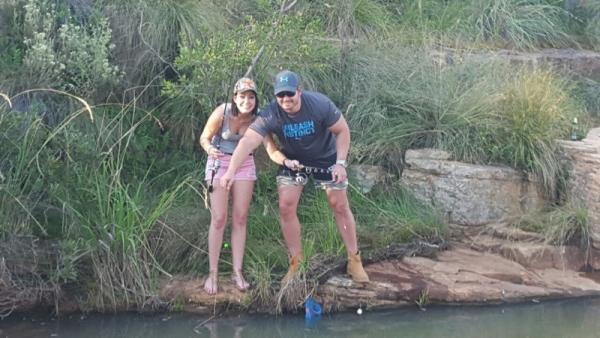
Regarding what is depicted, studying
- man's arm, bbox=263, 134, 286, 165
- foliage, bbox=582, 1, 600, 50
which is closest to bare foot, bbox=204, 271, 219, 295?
man's arm, bbox=263, 134, 286, 165

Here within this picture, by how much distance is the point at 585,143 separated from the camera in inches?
293

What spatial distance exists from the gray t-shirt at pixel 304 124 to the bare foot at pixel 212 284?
105 cm

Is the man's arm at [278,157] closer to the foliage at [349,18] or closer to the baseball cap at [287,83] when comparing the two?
the baseball cap at [287,83]

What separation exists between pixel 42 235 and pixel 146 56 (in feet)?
6.93

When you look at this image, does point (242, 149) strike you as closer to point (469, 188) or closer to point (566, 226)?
point (469, 188)

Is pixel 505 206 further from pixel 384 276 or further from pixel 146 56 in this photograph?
pixel 146 56

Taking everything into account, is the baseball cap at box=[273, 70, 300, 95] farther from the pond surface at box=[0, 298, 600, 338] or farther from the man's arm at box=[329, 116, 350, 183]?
the pond surface at box=[0, 298, 600, 338]

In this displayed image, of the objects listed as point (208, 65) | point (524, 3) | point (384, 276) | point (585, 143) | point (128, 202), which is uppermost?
point (524, 3)

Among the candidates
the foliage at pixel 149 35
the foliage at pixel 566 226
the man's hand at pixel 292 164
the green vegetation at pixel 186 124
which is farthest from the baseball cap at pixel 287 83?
the foliage at pixel 566 226

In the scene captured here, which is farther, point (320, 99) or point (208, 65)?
point (208, 65)

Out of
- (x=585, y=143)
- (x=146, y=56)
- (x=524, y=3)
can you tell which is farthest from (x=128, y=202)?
(x=524, y=3)

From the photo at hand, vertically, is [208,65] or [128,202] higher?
[208,65]

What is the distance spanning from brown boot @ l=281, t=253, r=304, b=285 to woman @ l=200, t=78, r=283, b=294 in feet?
0.90

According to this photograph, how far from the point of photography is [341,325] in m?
5.82
